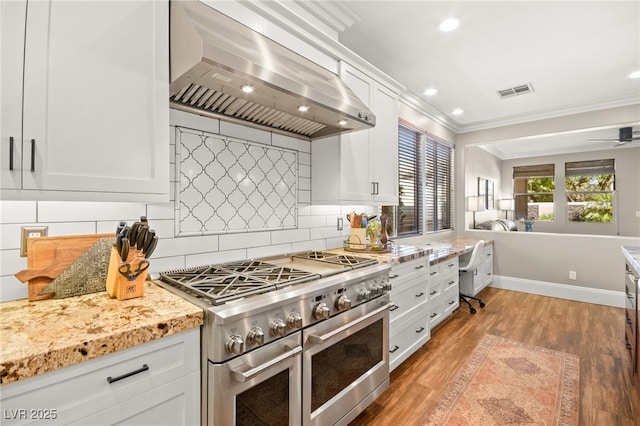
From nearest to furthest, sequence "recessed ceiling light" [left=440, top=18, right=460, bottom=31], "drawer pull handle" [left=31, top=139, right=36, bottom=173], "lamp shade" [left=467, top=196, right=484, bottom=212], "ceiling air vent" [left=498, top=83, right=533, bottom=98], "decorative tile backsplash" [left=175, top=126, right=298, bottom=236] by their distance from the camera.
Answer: "drawer pull handle" [left=31, top=139, right=36, bottom=173], "decorative tile backsplash" [left=175, top=126, right=298, bottom=236], "recessed ceiling light" [left=440, top=18, right=460, bottom=31], "ceiling air vent" [left=498, top=83, right=533, bottom=98], "lamp shade" [left=467, top=196, right=484, bottom=212]

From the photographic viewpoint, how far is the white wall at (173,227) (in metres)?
1.24

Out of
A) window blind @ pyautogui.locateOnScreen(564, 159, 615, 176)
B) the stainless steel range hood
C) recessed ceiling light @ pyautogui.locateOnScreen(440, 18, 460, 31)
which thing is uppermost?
recessed ceiling light @ pyautogui.locateOnScreen(440, 18, 460, 31)

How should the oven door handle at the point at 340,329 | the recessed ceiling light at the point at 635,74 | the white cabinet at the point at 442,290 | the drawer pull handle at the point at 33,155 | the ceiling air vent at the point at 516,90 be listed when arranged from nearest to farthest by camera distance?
the drawer pull handle at the point at 33,155, the oven door handle at the point at 340,329, the white cabinet at the point at 442,290, the recessed ceiling light at the point at 635,74, the ceiling air vent at the point at 516,90

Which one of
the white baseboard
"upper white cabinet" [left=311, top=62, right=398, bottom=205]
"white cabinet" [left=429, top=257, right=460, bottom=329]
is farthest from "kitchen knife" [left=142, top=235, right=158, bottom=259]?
the white baseboard

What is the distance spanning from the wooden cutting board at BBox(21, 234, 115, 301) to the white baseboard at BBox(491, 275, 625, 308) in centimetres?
563

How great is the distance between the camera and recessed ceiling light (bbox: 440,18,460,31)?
7.73ft

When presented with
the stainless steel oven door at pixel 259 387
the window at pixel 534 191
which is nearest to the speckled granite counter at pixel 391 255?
the stainless steel oven door at pixel 259 387

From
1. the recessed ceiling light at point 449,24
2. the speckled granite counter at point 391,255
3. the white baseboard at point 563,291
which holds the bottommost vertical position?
the white baseboard at point 563,291

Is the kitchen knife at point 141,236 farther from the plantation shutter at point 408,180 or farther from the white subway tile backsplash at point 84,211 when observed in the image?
the plantation shutter at point 408,180

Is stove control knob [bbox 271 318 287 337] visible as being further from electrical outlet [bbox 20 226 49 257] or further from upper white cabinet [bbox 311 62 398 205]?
upper white cabinet [bbox 311 62 398 205]

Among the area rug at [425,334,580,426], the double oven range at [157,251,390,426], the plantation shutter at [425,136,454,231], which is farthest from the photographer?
the plantation shutter at [425,136,454,231]

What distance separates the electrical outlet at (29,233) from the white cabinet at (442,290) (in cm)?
281

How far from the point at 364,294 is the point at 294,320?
584 mm

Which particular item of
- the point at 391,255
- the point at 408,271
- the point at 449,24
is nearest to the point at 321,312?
the point at 391,255
